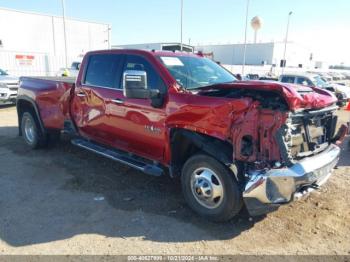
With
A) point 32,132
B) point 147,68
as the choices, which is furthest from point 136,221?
point 32,132

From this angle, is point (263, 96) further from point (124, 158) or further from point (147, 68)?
point (124, 158)

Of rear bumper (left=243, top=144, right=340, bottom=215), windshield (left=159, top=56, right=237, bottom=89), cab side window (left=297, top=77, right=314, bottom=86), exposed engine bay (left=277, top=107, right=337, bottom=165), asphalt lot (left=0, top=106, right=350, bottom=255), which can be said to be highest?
windshield (left=159, top=56, right=237, bottom=89)

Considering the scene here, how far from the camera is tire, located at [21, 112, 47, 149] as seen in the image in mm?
6629

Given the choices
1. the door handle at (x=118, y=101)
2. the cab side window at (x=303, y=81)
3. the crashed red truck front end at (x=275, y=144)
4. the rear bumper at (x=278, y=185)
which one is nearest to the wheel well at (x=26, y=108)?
the door handle at (x=118, y=101)

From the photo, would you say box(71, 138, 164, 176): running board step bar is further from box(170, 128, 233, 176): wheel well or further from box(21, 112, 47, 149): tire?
box(21, 112, 47, 149): tire

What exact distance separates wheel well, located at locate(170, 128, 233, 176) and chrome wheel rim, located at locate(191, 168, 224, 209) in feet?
0.87

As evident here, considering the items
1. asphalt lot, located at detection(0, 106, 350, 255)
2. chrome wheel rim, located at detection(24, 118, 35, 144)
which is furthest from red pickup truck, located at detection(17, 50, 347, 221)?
chrome wheel rim, located at detection(24, 118, 35, 144)

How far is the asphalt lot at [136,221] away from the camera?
330 centimetres

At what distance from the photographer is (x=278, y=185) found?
3135mm

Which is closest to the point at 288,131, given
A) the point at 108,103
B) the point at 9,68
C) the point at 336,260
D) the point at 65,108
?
the point at 336,260

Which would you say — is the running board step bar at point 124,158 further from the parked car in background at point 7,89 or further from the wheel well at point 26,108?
the parked car in background at point 7,89

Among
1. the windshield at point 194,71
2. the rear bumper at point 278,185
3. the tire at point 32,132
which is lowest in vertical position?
the tire at point 32,132

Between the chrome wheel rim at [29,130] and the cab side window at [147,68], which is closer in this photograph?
the cab side window at [147,68]

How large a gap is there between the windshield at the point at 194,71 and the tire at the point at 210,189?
1.10 meters
